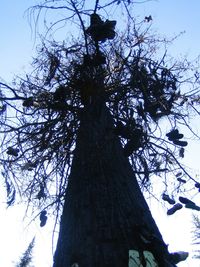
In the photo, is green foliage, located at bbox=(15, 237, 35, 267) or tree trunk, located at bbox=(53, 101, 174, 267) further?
green foliage, located at bbox=(15, 237, 35, 267)

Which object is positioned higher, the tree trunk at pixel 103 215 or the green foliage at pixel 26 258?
the green foliage at pixel 26 258

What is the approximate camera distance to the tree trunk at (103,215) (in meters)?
1.32

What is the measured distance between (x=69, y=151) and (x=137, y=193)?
1.75 m

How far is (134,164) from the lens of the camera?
3625mm

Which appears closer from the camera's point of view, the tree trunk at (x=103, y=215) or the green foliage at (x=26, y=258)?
the tree trunk at (x=103, y=215)

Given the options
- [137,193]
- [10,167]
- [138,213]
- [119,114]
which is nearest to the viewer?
[138,213]

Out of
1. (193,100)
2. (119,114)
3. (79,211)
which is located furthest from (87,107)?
(193,100)

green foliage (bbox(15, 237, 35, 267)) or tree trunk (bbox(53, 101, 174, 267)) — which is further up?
green foliage (bbox(15, 237, 35, 267))

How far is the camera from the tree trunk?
4.33 feet

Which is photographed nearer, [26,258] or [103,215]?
[103,215]

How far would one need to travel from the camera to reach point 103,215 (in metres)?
1.53

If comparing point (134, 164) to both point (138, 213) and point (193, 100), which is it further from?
point (138, 213)

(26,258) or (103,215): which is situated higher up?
(26,258)

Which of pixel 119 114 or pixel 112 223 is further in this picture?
pixel 119 114
